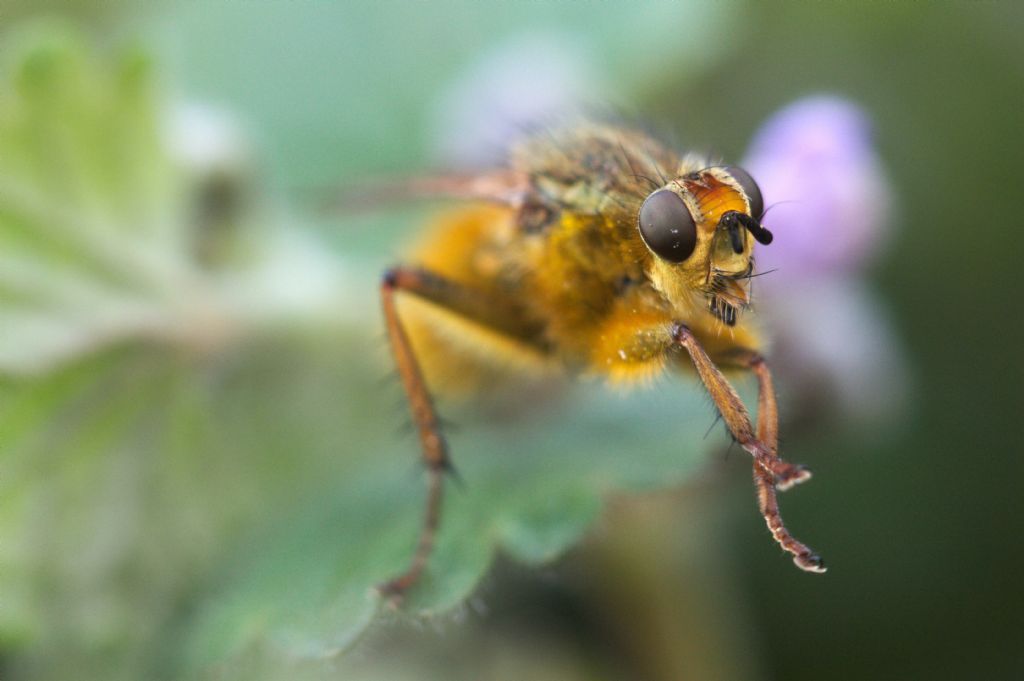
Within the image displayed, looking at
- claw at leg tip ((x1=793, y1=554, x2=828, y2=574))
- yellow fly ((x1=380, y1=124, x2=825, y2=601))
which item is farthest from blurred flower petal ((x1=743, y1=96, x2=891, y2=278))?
claw at leg tip ((x1=793, y1=554, x2=828, y2=574))

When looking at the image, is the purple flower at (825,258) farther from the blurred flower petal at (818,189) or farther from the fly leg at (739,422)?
the fly leg at (739,422)

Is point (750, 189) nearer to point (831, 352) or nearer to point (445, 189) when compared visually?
point (445, 189)

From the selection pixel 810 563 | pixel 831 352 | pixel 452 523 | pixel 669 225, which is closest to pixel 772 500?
pixel 810 563

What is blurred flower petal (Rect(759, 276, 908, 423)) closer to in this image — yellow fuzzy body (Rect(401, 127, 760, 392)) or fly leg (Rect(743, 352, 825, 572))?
yellow fuzzy body (Rect(401, 127, 760, 392))

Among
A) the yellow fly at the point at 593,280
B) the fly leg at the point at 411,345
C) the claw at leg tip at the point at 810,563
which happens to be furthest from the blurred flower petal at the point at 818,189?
the claw at leg tip at the point at 810,563

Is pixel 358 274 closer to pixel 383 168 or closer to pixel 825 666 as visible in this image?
pixel 383 168

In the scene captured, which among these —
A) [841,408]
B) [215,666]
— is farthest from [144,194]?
[841,408]
